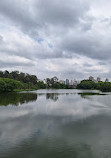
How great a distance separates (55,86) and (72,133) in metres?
138

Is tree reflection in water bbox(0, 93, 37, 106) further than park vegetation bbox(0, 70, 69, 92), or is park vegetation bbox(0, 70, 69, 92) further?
park vegetation bbox(0, 70, 69, 92)

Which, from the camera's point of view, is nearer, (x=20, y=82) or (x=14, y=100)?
(x=14, y=100)

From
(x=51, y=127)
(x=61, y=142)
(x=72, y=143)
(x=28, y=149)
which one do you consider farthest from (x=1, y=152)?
(x=51, y=127)

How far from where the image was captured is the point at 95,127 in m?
11.6

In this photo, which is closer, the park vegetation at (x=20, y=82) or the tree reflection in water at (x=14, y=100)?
the tree reflection in water at (x=14, y=100)

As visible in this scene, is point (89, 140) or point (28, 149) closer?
point (28, 149)

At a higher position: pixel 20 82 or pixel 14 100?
pixel 20 82

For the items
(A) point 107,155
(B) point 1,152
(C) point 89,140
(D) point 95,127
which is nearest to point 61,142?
(C) point 89,140

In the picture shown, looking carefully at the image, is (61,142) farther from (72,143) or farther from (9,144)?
(9,144)

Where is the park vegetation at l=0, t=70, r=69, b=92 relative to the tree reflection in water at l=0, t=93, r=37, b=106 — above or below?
above

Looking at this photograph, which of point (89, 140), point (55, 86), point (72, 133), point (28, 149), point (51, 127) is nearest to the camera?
point (28, 149)

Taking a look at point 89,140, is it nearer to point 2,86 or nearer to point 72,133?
point 72,133

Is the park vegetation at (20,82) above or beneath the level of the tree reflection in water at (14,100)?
above

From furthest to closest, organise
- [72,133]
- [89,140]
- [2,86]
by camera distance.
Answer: [2,86] → [72,133] → [89,140]
